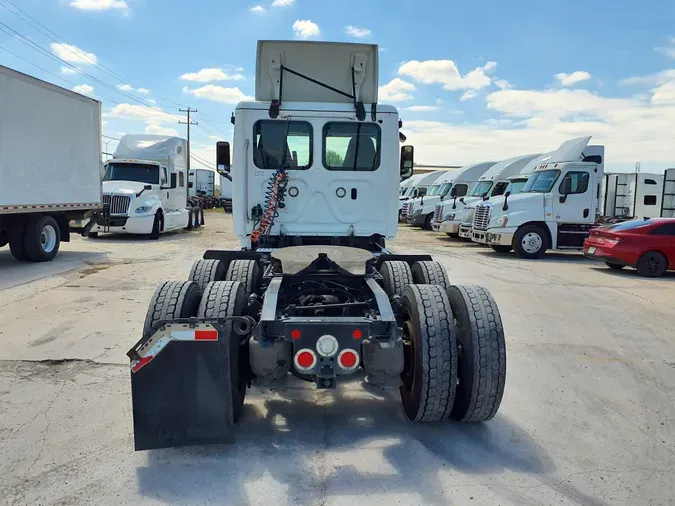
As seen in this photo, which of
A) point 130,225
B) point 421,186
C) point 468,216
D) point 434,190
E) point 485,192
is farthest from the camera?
point 421,186

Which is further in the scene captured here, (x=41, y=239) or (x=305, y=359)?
(x=41, y=239)

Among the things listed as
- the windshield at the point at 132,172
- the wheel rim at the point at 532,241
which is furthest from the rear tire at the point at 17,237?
the wheel rim at the point at 532,241

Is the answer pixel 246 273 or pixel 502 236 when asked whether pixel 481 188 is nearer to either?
pixel 502 236

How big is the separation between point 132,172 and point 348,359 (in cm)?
1709

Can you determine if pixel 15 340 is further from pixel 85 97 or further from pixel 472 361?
pixel 85 97

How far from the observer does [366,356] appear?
3.62m

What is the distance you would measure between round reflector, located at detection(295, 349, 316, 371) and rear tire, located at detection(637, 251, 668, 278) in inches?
436

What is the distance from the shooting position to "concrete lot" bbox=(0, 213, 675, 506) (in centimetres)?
316

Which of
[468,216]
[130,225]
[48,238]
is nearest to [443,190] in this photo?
[468,216]

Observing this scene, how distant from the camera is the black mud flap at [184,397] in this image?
3.40 m

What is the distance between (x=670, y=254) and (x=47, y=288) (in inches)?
501

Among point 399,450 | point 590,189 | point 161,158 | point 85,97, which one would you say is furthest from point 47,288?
point 590,189

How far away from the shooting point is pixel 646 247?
12.1 m

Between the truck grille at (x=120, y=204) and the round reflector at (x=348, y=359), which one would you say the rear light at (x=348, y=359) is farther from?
the truck grille at (x=120, y=204)
